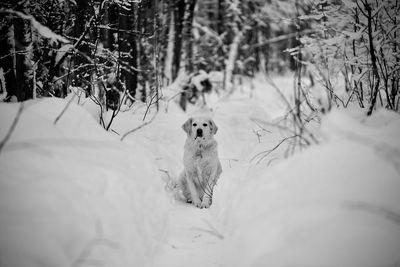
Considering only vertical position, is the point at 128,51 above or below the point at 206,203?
above

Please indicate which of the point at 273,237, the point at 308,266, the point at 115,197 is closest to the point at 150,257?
the point at 115,197

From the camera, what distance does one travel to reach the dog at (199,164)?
15.3 ft

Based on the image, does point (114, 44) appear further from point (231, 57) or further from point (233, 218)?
point (231, 57)

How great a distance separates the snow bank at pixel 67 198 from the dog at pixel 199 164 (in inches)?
73.5

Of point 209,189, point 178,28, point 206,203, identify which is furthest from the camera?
point 178,28

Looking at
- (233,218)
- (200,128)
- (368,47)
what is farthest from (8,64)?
(368,47)

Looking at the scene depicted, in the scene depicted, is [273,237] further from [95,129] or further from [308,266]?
[95,129]

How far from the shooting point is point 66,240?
1.61 m

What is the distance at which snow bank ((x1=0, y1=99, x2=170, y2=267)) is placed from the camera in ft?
5.00

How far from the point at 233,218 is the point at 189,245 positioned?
70 centimetres

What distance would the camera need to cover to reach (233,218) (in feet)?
7.50

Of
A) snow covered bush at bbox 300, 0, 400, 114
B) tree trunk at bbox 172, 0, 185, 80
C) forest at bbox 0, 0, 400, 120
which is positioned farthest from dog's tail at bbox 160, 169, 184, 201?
tree trunk at bbox 172, 0, 185, 80

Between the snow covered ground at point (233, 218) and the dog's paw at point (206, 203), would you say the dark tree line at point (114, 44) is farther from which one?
the dog's paw at point (206, 203)

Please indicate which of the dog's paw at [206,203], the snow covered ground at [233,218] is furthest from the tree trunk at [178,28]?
the snow covered ground at [233,218]
